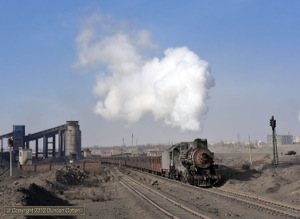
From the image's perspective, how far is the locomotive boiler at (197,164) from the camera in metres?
31.5

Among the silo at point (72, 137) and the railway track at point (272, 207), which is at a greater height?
the silo at point (72, 137)

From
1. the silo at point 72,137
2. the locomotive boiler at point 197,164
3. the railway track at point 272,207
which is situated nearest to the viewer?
the railway track at point 272,207

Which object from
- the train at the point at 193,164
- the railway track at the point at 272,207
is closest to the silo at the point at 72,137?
the train at the point at 193,164

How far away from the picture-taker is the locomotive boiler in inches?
1239

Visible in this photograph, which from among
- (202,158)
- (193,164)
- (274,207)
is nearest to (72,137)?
(193,164)

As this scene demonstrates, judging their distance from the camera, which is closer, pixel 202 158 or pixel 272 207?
pixel 272 207

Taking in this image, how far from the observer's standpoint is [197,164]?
31.5m

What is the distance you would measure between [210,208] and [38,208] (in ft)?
→ 27.2

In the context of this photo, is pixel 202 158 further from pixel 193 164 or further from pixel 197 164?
pixel 193 164

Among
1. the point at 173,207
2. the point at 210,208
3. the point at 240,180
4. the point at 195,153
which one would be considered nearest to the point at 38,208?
the point at 173,207

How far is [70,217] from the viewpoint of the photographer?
17578 millimetres

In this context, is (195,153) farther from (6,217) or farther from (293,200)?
(6,217)

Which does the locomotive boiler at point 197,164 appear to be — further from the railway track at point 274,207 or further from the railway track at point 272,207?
the railway track at point 274,207

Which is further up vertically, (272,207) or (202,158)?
(202,158)
